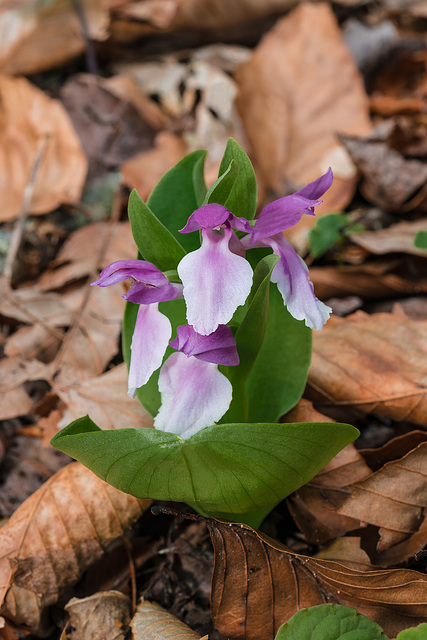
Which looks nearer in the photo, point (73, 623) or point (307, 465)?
point (307, 465)

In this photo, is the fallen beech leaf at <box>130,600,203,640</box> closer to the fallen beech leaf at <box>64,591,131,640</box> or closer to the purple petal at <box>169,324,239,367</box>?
the fallen beech leaf at <box>64,591,131,640</box>

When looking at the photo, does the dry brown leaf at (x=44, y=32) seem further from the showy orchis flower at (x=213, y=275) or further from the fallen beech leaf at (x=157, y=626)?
the fallen beech leaf at (x=157, y=626)

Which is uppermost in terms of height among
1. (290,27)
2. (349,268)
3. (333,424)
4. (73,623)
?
(290,27)

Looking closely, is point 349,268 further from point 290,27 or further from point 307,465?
point 290,27

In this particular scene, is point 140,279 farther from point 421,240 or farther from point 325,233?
point 325,233

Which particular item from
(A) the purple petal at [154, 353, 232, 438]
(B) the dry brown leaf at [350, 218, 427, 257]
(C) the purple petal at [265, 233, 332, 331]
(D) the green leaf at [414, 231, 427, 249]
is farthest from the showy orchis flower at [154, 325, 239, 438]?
(B) the dry brown leaf at [350, 218, 427, 257]

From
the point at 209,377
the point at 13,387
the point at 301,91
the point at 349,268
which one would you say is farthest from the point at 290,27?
the point at 209,377
